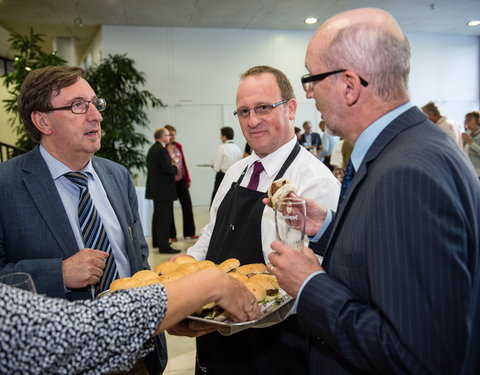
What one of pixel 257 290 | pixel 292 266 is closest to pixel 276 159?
pixel 257 290

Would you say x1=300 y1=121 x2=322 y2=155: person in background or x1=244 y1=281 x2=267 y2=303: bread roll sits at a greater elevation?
x1=300 y1=121 x2=322 y2=155: person in background

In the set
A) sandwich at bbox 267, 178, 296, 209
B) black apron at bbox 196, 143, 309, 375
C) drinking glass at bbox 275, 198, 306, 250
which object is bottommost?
black apron at bbox 196, 143, 309, 375

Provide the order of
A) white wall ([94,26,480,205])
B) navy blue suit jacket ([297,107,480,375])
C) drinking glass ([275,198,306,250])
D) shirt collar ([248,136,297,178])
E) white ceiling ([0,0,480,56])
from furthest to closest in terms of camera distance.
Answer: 1. white wall ([94,26,480,205])
2. white ceiling ([0,0,480,56])
3. shirt collar ([248,136,297,178])
4. drinking glass ([275,198,306,250])
5. navy blue suit jacket ([297,107,480,375])

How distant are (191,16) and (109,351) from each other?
9.67 m

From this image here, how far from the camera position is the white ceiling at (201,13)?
855cm

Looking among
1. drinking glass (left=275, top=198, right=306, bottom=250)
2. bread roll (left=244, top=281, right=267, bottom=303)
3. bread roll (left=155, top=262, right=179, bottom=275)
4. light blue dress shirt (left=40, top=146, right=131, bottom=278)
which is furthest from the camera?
light blue dress shirt (left=40, top=146, right=131, bottom=278)

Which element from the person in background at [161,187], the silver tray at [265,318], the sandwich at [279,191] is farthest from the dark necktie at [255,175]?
the person in background at [161,187]

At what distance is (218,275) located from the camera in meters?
1.18

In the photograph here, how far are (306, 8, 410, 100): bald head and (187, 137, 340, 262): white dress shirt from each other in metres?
0.73

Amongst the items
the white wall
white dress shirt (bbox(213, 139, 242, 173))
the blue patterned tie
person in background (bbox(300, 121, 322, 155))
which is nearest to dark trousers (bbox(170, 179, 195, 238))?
white dress shirt (bbox(213, 139, 242, 173))

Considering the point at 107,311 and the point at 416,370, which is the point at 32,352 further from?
the point at 416,370

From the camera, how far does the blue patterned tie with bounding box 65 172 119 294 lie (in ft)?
5.89

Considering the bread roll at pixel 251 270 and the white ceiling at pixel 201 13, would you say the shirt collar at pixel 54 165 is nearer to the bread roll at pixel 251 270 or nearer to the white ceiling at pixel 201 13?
the bread roll at pixel 251 270

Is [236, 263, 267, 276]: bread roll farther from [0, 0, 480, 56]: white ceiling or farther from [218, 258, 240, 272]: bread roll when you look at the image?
[0, 0, 480, 56]: white ceiling
